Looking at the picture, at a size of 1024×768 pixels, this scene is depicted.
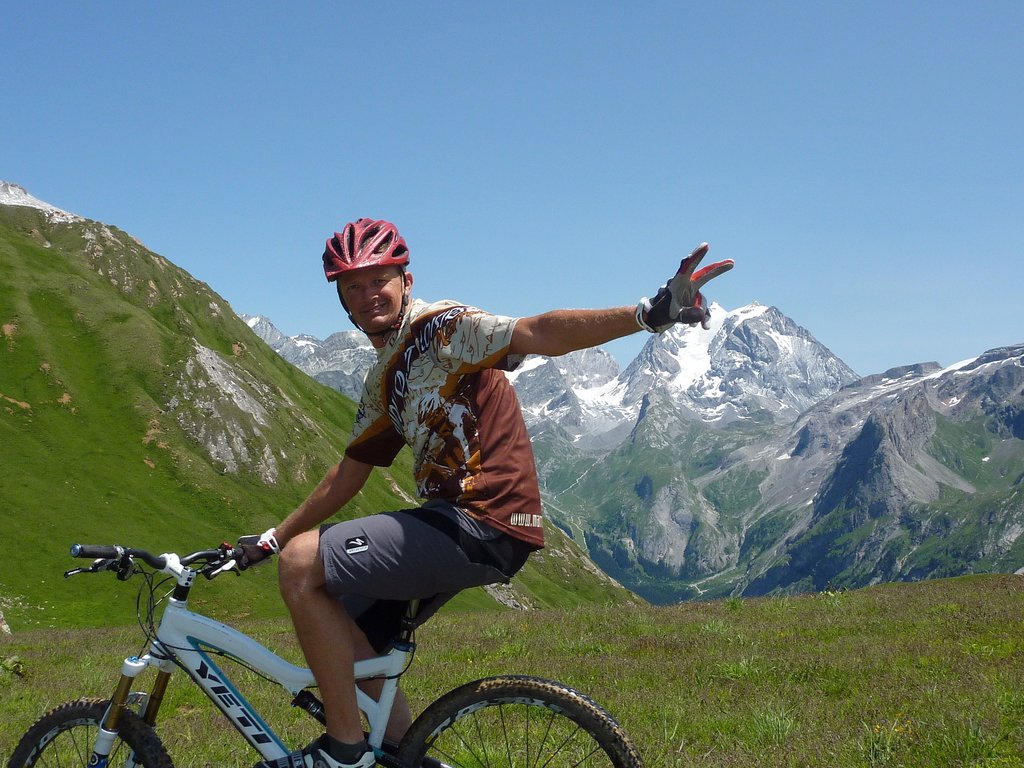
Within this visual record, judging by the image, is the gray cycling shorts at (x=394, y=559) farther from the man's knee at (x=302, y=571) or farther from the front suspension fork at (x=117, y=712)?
the front suspension fork at (x=117, y=712)

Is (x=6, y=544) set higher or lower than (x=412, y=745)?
lower

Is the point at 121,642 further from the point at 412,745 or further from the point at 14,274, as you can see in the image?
the point at 14,274

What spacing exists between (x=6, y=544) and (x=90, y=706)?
9243 centimetres

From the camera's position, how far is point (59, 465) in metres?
102

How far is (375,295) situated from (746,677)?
7.34 m

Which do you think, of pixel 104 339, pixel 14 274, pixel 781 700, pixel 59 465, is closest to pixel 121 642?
pixel 781 700

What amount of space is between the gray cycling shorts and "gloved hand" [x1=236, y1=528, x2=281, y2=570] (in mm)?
770

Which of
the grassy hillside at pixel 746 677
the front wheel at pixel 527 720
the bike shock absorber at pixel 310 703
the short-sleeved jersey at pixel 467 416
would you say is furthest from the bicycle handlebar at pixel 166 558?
the grassy hillside at pixel 746 677

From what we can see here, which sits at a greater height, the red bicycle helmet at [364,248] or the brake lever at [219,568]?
the red bicycle helmet at [364,248]

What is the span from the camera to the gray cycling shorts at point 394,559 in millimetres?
4777

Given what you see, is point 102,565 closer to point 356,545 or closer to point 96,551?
point 96,551

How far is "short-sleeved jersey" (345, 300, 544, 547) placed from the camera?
4.98m

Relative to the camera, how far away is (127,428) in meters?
118

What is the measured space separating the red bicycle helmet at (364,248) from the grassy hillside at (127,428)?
256 feet
